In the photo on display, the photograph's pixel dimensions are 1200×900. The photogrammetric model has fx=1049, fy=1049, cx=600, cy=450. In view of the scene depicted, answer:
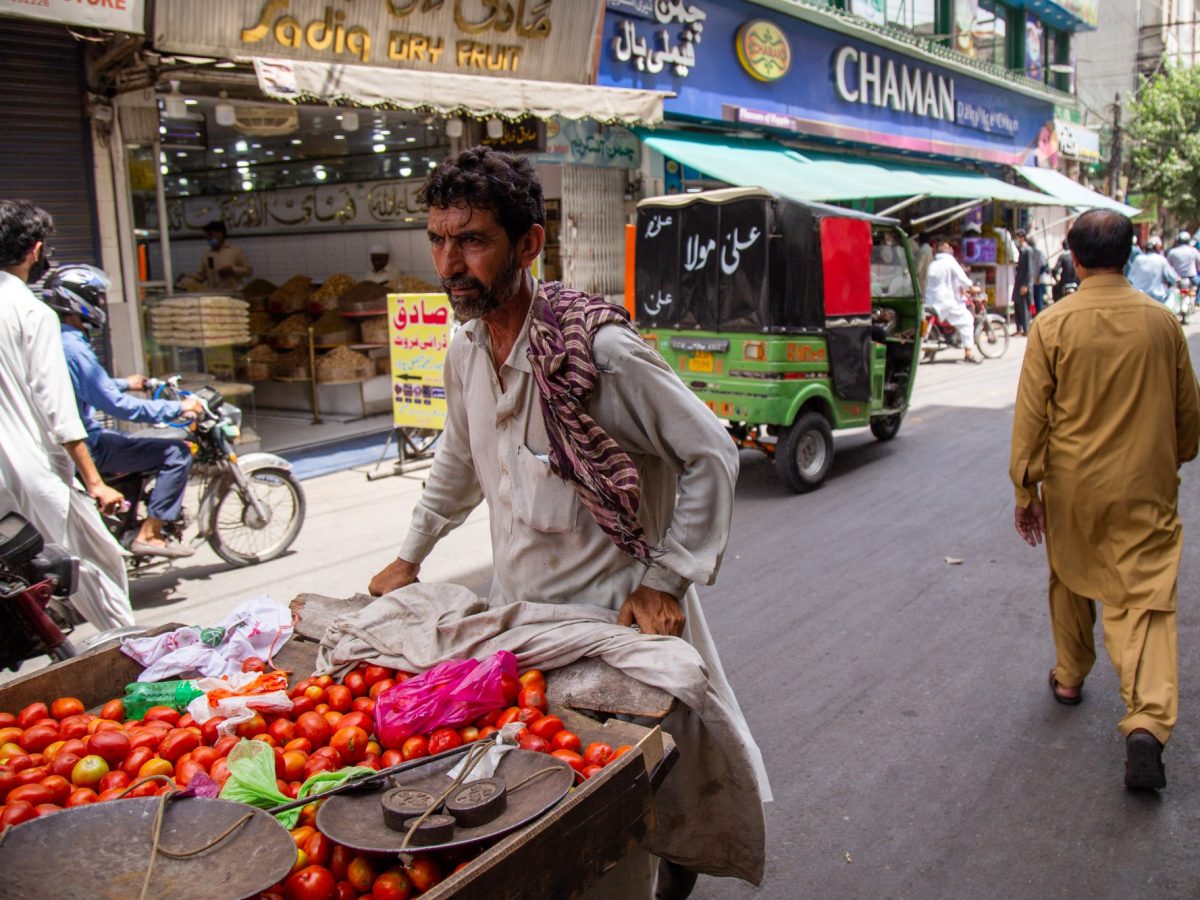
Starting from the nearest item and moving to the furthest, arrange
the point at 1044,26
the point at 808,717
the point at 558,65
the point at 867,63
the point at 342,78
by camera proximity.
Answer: the point at 808,717 < the point at 342,78 < the point at 558,65 < the point at 867,63 < the point at 1044,26

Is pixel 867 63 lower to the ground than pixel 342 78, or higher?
higher

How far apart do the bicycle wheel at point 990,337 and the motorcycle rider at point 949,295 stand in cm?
71

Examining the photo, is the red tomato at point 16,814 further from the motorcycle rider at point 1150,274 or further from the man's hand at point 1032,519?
the motorcycle rider at point 1150,274

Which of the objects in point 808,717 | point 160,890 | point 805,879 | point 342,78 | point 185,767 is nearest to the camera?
point 160,890

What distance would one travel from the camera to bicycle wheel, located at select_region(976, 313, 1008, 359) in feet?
53.8

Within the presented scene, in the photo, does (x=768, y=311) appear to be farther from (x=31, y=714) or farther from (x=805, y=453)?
(x=31, y=714)

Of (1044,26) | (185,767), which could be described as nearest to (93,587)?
(185,767)

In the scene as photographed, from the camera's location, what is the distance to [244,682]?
2602mm

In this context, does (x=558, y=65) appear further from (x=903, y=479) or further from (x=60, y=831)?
(x=60, y=831)

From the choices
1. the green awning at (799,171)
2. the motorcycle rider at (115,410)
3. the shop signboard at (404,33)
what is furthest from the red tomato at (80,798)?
the green awning at (799,171)

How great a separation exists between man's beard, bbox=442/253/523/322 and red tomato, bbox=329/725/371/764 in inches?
36.4

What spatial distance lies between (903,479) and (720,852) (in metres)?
6.45

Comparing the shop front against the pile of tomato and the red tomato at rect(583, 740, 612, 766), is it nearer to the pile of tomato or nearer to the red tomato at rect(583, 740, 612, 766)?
the pile of tomato

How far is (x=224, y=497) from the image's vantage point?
20.9ft
